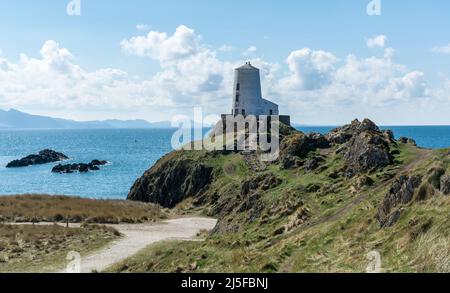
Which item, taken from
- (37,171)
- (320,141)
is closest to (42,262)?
(320,141)

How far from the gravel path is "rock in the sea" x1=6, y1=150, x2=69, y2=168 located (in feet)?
412

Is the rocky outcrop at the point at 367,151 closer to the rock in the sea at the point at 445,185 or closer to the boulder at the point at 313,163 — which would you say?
the boulder at the point at 313,163

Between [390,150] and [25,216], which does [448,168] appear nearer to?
[390,150]

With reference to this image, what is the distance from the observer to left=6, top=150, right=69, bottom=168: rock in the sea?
169875mm

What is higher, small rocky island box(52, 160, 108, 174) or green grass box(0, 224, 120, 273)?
green grass box(0, 224, 120, 273)

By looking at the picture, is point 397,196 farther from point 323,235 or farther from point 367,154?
point 367,154

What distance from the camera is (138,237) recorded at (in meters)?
48.8

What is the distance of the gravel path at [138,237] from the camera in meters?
37.7

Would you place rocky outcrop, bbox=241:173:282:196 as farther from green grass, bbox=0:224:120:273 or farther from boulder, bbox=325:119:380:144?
green grass, bbox=0:224:120:273

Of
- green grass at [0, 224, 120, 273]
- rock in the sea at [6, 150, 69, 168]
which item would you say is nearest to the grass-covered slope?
green grass at [0, 224, 120, 273]

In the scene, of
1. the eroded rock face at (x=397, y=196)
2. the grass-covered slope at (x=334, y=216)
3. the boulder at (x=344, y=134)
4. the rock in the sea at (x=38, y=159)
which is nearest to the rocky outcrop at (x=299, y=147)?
the grass-covered slope at (x=334, y=216)

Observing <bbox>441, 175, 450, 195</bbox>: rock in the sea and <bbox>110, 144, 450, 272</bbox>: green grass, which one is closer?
<bbox>110, 144, 450, 272</bbox>: green grass

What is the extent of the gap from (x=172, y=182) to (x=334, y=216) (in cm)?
5107

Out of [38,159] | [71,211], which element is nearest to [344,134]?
[71,211]
